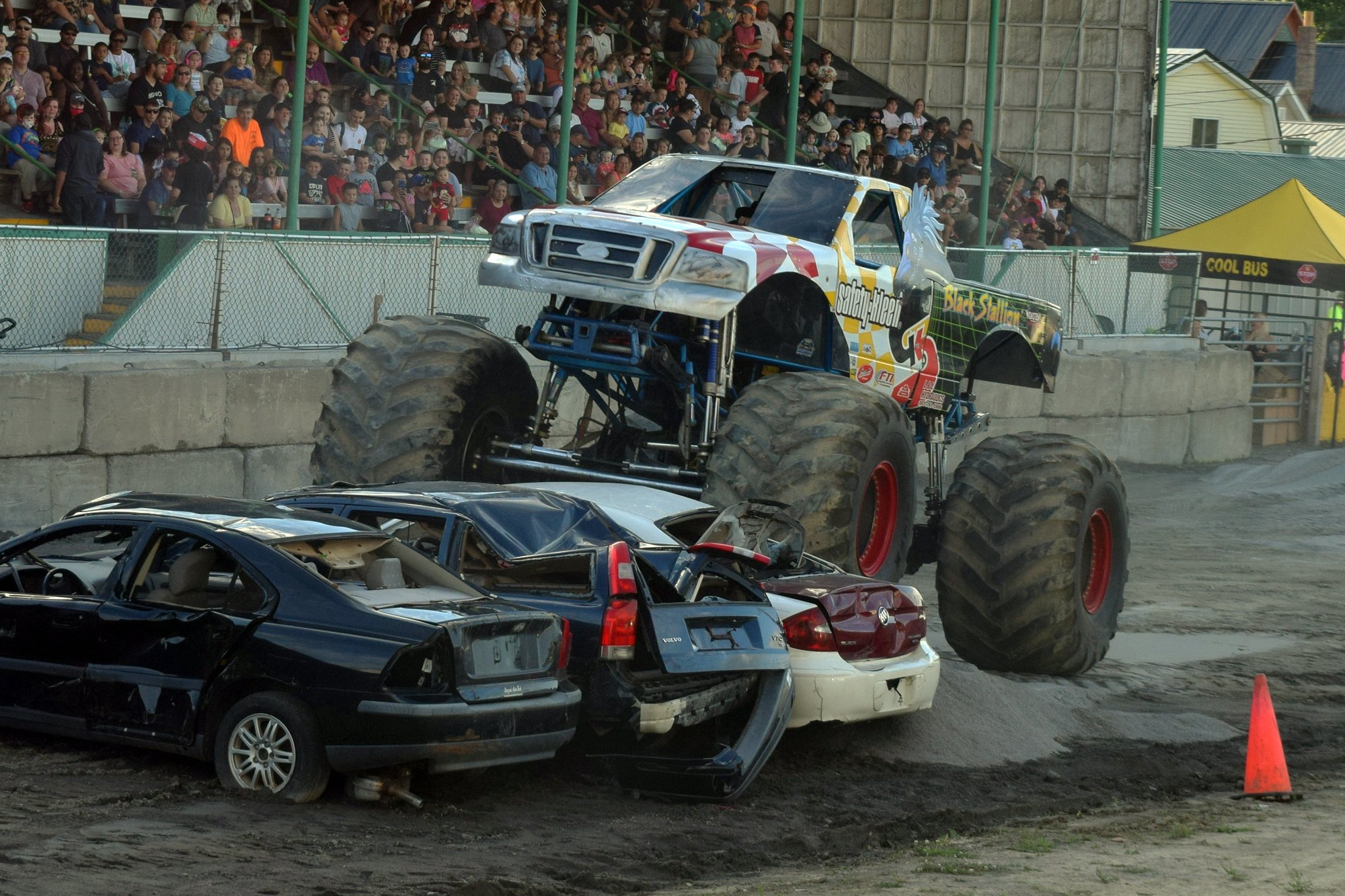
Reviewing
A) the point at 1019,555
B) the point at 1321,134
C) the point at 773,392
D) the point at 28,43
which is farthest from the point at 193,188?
the point at 1321,134

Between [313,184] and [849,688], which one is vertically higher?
[313,184]

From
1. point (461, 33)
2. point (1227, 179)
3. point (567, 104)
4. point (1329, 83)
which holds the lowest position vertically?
point (567, 104)

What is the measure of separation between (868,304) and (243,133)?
899 centimetres

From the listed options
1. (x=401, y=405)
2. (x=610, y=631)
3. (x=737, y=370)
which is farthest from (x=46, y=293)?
(x=610, y=631)

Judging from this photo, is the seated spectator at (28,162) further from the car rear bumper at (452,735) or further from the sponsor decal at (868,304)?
the car rear bumper at (452,735)

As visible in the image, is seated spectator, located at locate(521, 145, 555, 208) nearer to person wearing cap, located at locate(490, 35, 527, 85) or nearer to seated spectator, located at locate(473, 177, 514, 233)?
seated spectator, located at locate(473, 177, 514, 233)

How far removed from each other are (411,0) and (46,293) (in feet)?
31.1

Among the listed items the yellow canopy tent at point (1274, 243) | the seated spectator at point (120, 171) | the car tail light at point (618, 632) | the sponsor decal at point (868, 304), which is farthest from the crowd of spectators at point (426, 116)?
the car tail light at point (618, 632)

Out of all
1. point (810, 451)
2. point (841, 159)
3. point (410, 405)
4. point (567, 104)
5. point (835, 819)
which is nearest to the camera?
point (835, 819)

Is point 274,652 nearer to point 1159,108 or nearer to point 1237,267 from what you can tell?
point 1159,108

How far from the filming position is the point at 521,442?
36.0 ft

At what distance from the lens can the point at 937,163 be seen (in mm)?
26922

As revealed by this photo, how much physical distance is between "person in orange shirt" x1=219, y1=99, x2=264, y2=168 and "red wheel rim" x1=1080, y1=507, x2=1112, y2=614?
958 centimetres

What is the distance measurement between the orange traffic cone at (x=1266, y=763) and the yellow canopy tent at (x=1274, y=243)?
20030mm
